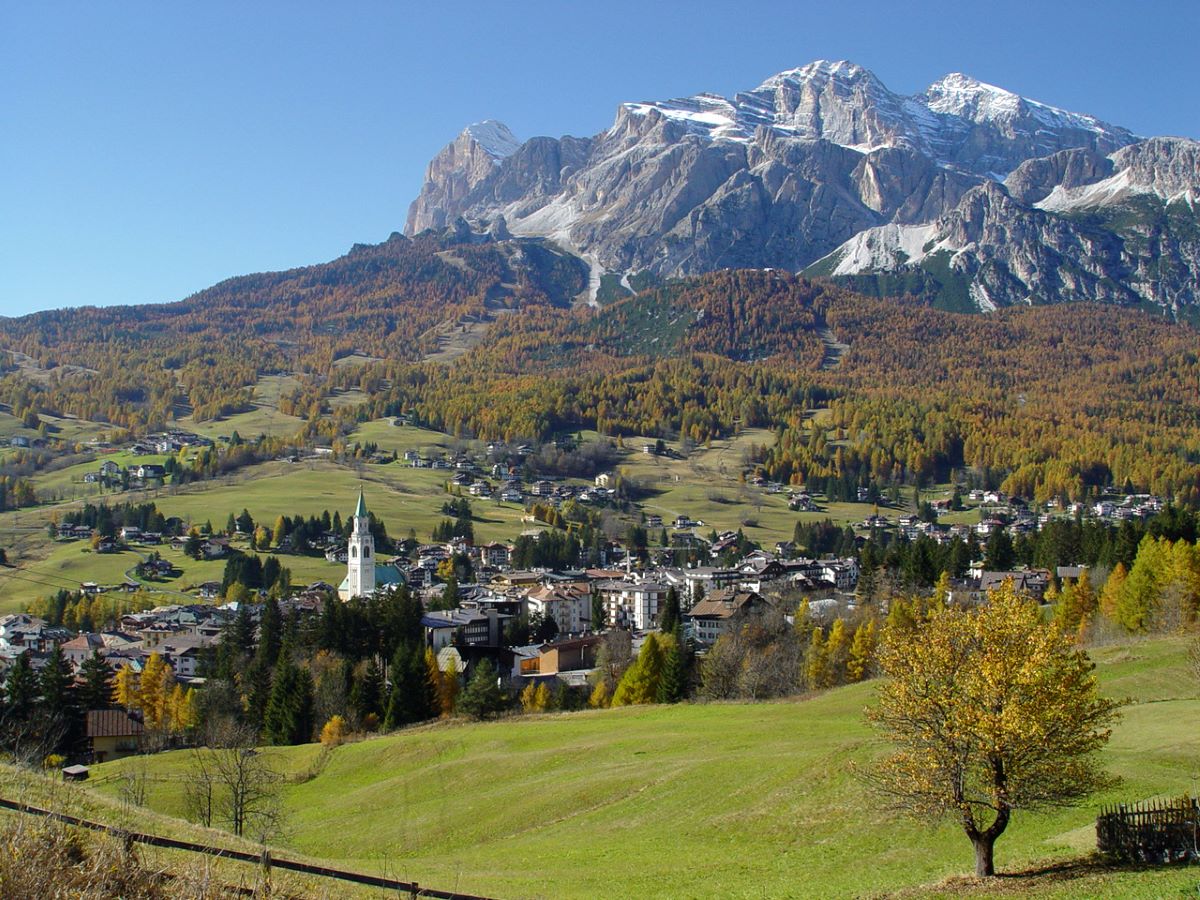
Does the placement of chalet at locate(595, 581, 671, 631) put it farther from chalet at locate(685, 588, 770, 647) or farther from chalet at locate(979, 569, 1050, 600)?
chalet at locate(979, 569, 1050, 600)

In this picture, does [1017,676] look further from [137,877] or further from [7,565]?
[7,565]

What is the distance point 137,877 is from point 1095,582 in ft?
282

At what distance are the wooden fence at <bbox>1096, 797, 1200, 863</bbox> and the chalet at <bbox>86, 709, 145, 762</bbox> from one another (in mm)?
65328

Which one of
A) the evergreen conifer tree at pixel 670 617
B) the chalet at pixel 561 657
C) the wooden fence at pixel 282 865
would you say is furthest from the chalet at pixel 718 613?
the wooden fence at pixel 282 865

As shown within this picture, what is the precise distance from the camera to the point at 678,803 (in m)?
38.9

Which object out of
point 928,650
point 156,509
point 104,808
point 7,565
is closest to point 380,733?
point 104,808

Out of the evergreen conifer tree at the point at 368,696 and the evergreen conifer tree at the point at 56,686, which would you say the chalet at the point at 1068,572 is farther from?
the evergreen conifer tree at the point at 56,686

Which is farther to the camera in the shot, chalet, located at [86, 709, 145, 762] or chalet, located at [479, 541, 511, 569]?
chalet, located at [479, 541, 511, 569]

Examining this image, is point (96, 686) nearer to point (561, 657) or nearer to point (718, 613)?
point (561, 657)

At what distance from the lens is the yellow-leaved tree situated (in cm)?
2194

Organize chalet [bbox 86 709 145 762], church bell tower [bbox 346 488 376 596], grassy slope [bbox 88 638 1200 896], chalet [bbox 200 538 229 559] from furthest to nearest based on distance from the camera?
chalet [bbox 200 538 229 559]
church bell tower [bbox 346 488 376 596]
chalet [bbox 86 709 145 762]
grassy slope [bbox 88 638 1200 896]

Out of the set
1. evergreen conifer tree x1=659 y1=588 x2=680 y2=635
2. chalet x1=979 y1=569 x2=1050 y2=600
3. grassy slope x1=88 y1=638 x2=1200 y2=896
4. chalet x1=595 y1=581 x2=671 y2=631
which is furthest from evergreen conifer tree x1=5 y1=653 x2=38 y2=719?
chalet x1=979 y1=569 x2=1050 y2=600

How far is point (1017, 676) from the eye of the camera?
21.9 meters

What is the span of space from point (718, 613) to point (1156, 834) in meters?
79.5
